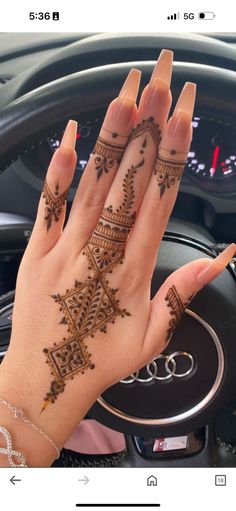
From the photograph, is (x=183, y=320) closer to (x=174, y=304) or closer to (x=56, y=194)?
(x=174, y=304)

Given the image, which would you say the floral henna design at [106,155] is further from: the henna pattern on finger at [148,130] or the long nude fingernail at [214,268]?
the long nude fingernail at [214,268]

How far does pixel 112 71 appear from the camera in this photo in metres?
0.55

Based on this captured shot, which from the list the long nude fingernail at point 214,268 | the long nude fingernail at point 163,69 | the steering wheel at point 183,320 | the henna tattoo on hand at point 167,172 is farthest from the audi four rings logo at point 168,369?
the long nude fingernail at point 163,69

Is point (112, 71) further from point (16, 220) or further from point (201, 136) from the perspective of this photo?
point (16, 220)

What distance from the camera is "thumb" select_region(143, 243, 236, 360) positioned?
0.60m

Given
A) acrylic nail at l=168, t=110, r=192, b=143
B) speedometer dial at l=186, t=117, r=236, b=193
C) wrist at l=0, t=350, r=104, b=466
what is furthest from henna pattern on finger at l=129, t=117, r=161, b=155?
wrist at l=0, t=350, r=104, b=466

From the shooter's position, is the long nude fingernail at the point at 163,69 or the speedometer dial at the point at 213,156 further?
the speedometer dial at the point at 213,156

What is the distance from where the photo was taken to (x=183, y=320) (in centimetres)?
68

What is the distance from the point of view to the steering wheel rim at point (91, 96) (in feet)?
1.80

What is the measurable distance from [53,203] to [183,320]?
23 centimetres
